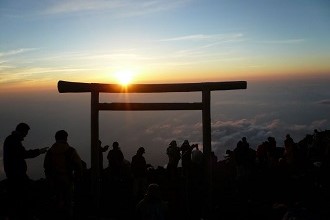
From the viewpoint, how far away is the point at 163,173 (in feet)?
42.9

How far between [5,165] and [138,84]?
4.30 metres

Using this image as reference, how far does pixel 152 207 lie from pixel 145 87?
13.8 ft

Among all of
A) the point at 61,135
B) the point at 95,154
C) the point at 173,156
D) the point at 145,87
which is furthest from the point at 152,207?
the point at 173,156

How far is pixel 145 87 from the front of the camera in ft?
32.2

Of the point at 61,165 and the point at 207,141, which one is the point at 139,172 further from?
the point at 61,165

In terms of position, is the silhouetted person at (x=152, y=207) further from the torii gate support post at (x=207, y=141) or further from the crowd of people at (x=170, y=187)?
the torii gate support post at (x=207, y=141)

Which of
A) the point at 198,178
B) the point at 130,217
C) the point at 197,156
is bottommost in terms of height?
the point at 130,217

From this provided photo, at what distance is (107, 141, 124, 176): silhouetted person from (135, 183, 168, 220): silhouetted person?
14.8ft

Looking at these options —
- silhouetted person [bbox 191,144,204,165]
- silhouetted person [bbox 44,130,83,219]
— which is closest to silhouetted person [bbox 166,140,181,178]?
silhouetted person [bbox 191,144,204,165]

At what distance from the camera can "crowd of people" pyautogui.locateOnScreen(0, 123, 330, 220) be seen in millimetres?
6863

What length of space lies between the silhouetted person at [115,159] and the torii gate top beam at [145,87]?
1.92 meters

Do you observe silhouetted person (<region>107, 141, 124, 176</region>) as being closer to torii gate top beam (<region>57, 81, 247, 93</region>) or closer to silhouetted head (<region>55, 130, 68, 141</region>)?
torii gate top beam (<region>57, 81, 247, 93</region>)

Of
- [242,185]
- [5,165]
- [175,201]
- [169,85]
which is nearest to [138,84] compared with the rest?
[169,85]

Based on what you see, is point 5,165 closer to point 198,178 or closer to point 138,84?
point 138,84
